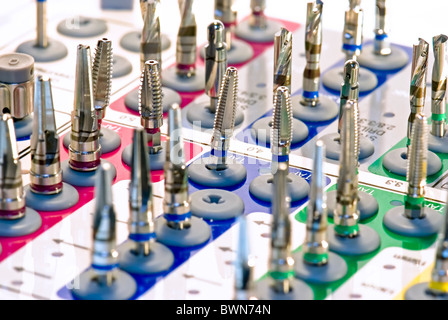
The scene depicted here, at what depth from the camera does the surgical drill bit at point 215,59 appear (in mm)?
2998

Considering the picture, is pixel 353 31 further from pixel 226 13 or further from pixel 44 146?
pixel 44 146

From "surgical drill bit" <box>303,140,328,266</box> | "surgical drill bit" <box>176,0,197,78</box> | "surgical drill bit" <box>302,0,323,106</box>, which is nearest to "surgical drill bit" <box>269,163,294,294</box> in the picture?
"surgical drill bit" <box>303,140,328,266</box>

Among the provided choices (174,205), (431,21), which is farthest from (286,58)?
(431,21)

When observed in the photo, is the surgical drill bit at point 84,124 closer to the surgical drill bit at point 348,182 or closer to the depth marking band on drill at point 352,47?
the surgical drill bit at point 348,182

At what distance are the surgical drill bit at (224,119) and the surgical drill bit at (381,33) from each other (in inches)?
27.2

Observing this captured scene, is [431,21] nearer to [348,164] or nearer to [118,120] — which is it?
[118,120]

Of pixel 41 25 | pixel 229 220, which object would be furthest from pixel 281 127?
pixel 41 25

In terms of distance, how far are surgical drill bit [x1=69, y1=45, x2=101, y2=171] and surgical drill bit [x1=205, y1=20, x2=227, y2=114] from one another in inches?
13.1

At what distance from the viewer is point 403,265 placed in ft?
8.34

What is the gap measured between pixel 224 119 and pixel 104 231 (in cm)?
52

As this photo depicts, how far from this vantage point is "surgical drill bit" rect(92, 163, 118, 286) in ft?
7.62

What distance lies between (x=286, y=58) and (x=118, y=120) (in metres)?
0.42

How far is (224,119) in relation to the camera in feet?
9.16

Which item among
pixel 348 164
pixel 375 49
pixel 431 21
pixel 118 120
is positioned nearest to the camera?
pixel 348 164
